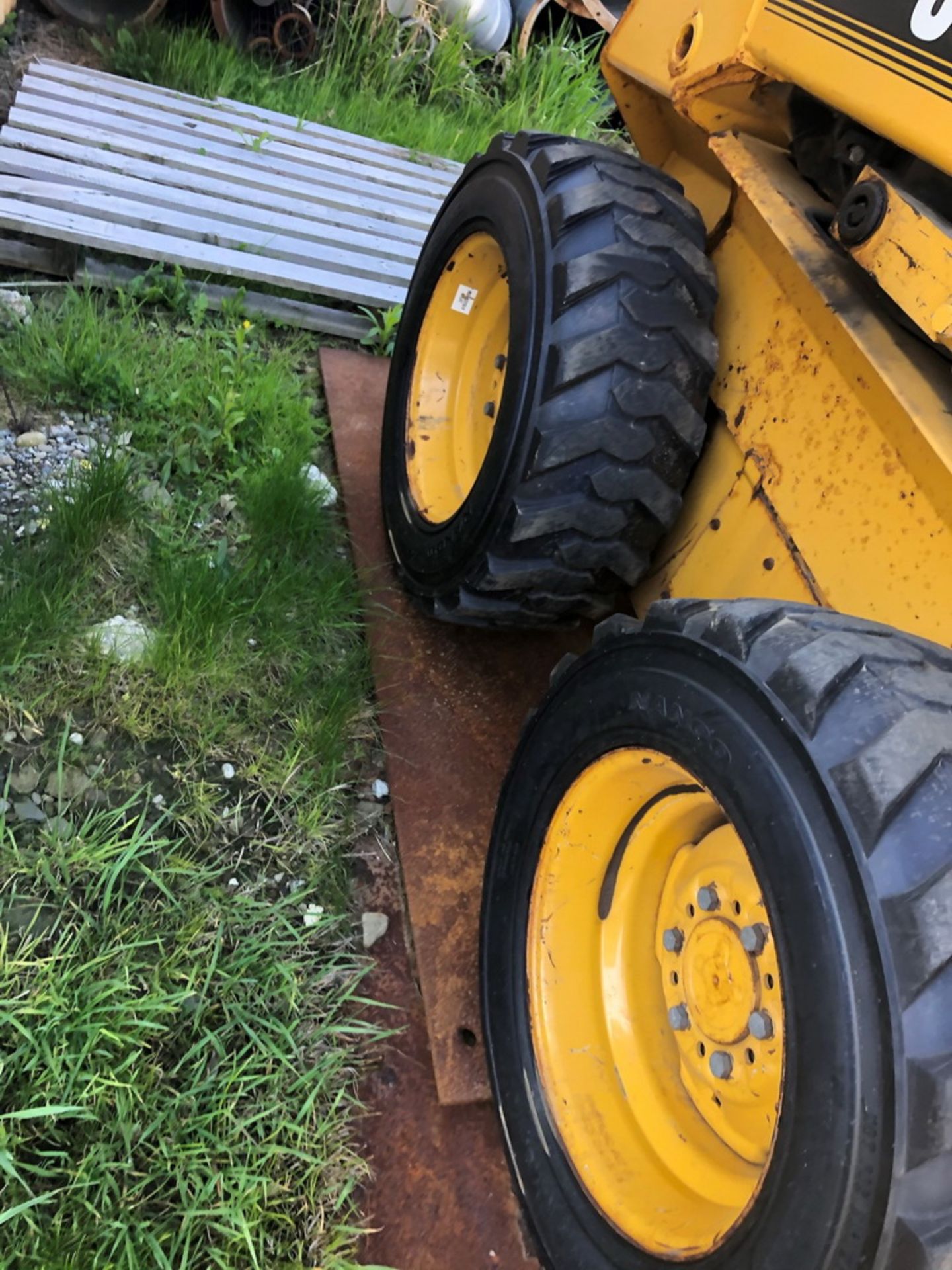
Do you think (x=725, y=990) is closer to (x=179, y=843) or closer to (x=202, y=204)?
(x=179, y=843)

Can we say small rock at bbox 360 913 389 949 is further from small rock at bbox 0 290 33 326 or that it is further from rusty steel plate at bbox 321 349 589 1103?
small rock at bbox 0 290 33 326

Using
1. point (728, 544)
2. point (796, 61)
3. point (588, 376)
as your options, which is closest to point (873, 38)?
point (796, 61)

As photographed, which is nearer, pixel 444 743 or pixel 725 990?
pixel 725 990

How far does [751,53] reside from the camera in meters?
1.43

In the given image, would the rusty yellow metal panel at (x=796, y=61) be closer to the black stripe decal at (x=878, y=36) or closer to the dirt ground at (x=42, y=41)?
the black stripe decal at (x=878, y=36)

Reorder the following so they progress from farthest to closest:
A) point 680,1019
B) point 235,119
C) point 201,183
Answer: point 235,119
point 201,183
point 680,1019

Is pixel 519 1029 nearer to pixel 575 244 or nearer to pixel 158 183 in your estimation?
pixel 575 244

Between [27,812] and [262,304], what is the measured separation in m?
1.78

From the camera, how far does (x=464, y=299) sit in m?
2.11

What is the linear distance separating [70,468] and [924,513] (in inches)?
65.9

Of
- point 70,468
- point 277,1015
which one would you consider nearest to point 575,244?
point 70,468

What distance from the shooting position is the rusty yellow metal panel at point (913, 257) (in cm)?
111

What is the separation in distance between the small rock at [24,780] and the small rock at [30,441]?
2.90ft

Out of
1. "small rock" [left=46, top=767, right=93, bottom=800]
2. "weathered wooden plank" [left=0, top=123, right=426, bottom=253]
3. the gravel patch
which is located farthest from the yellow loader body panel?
"weathered wooden plank" [left=0, top=123, right=426, bottom=253]
